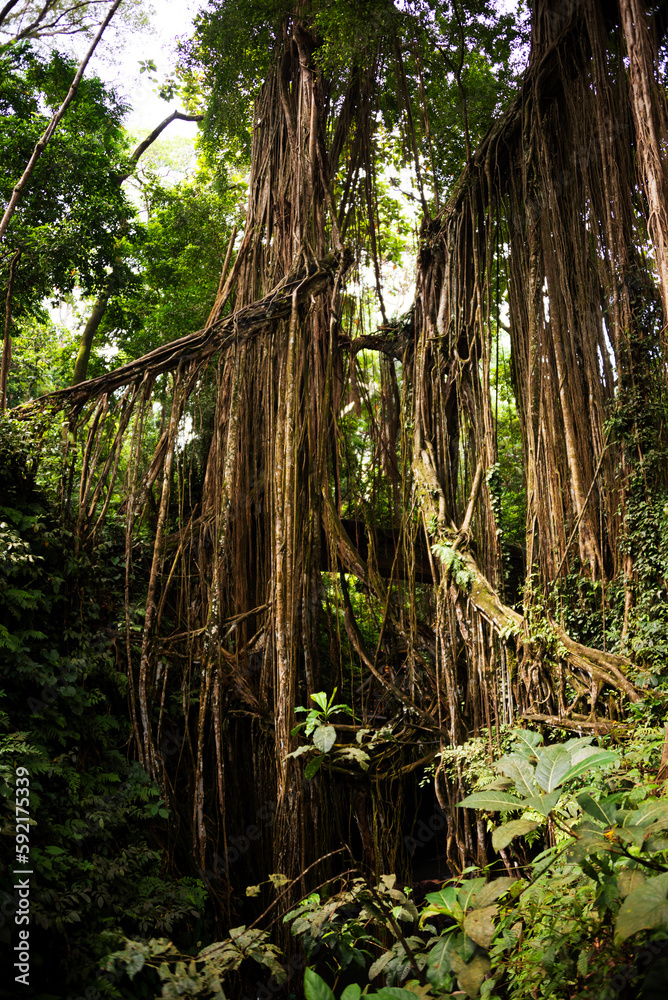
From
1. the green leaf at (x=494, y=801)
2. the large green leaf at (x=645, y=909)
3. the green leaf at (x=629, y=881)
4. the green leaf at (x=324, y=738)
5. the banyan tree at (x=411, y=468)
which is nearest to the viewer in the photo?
the large green leaf at (x=645, y=909)

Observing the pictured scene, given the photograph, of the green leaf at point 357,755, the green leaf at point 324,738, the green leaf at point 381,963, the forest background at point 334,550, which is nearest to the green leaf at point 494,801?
the forest background at point 334,550

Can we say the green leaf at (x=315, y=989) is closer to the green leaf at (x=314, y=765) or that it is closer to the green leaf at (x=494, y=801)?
the green leaf at (x=494, y=801)

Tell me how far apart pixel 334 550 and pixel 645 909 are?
287 centimetres

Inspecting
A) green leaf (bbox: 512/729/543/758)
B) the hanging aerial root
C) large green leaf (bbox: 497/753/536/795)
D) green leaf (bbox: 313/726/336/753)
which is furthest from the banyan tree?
large green leaf (bbox: 497/753/536/795)

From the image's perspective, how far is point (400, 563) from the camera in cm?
486

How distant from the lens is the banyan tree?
3.16 m

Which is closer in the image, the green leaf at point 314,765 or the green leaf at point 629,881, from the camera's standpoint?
the green leaf at point 629,881

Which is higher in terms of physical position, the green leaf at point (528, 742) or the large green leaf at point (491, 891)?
the green leaf at point (528, 742)

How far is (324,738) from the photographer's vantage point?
2277 millimetres

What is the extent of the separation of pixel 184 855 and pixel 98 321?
20.8ft

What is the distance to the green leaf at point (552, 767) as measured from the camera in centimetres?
128

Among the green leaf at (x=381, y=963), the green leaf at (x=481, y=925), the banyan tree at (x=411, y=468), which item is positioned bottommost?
the green leaf at (x=381, y=963)

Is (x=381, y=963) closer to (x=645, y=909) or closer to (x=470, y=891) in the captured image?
(x=470, y=891)

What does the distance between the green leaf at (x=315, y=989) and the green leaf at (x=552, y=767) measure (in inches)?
20.9
